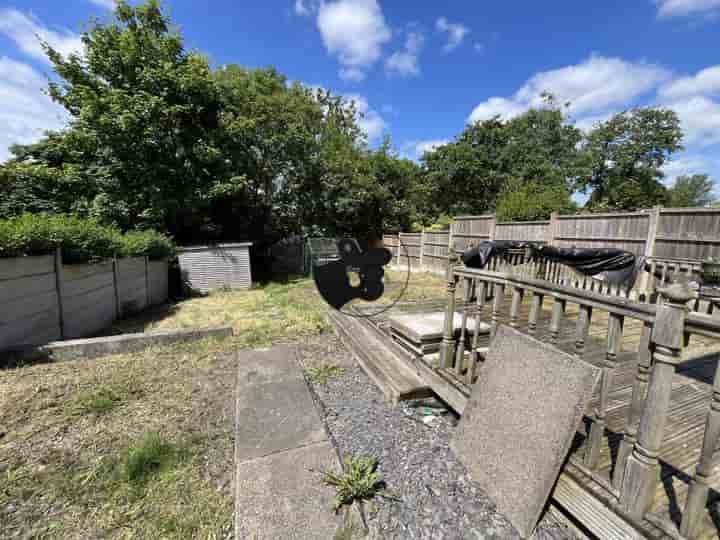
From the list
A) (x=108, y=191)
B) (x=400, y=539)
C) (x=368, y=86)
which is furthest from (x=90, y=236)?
(x=368, y=86)

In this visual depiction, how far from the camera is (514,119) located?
1889 cm

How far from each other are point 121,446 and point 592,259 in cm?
614

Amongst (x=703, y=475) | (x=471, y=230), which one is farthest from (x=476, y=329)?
(x=471, y=230)

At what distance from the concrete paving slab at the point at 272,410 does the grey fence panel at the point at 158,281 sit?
4.23 metres

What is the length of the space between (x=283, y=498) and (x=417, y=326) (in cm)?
167

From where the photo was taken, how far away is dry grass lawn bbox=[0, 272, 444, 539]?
133 cm

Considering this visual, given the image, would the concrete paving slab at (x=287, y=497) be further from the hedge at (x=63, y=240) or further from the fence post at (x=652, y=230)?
the fence post at (x=652, y=230)

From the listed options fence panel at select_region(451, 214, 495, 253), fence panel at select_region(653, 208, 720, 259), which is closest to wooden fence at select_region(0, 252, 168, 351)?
fence panel at select_region(451, 214, 495, 253)

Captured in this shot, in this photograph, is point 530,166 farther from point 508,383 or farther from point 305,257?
point 508,383

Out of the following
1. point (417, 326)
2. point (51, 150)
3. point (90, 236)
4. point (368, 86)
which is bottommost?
point (417, 326)

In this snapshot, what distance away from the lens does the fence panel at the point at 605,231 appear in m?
4.64

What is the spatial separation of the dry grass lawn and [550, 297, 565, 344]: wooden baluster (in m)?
1.82

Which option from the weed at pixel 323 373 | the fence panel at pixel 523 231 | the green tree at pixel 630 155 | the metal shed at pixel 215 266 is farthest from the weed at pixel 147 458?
the green tree at pixel 630 155

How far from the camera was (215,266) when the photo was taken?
7172 millimetres
